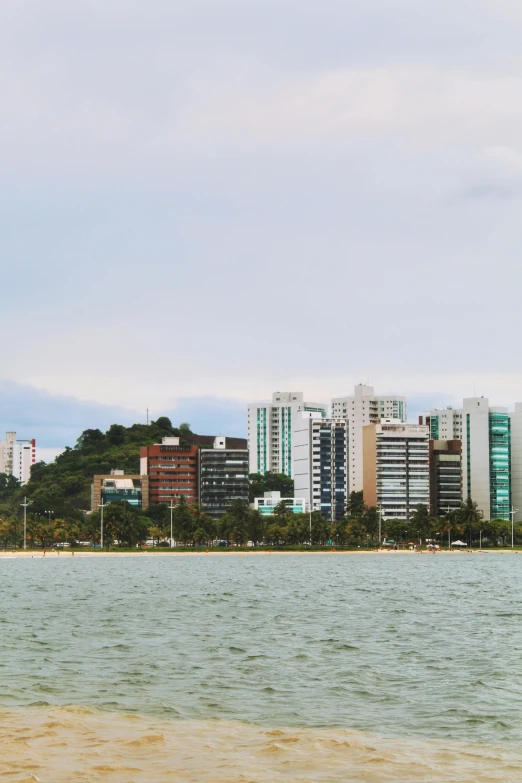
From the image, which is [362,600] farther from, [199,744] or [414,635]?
[199,744]

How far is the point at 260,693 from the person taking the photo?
3014 cm

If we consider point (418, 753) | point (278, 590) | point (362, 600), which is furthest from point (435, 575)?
point (418, 753)

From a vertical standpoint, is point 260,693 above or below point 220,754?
below

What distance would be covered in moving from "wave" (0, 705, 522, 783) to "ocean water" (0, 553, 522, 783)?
5cm

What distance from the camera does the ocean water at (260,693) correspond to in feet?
68.9

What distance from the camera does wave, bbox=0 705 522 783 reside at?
64.9 ft

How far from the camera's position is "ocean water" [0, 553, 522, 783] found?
827 inches

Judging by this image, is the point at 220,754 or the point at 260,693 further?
the point at 260,693

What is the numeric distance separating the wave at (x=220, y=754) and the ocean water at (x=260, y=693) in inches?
1.9

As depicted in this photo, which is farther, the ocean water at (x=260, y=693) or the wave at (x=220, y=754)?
the ocean water at (x=260, y=693)

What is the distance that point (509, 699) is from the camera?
29562mm

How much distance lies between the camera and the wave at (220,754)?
19.8 m

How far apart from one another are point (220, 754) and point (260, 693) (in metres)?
8.46

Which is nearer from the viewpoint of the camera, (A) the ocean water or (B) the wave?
(B) the wave
